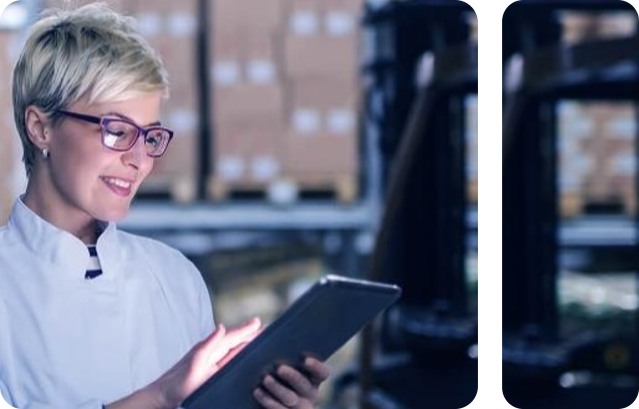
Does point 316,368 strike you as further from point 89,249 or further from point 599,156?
point 599,156

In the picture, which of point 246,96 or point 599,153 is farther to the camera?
point 599,153

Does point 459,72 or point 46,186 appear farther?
point 459,72

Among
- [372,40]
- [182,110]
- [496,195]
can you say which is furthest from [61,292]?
[182,110]

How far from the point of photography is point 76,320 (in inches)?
53.2

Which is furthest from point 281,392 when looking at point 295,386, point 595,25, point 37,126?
point 595,25

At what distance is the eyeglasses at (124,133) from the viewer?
1.31 m

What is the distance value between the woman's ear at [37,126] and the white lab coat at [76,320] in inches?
2.9

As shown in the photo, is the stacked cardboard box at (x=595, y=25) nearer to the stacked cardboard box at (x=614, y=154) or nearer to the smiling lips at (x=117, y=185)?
the stacked cardboard box at (x=614, y=154)

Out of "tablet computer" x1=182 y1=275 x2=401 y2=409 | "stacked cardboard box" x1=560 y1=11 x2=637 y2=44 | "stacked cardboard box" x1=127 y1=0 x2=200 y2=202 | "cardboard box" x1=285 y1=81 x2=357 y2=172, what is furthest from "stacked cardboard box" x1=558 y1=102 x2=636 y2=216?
"tablet computer" x1=182 y1=275 x2=401 y2=409

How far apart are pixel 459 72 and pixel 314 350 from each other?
2.52 metres

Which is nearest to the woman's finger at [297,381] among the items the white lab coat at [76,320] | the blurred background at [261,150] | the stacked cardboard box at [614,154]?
the white lab coat at [76,320]

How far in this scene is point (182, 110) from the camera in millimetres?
4547

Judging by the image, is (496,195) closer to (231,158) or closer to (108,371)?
(108,371)

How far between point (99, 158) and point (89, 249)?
3.8 inches
